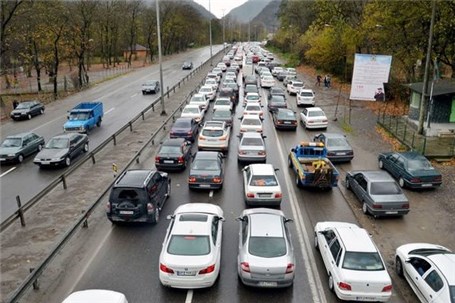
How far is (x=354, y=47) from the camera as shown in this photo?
165 feet

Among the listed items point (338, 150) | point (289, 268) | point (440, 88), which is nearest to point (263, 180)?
point (289, 268)

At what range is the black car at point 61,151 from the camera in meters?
21.7

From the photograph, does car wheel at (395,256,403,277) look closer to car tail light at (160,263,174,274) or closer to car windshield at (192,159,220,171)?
car tail light at (160,263,174,274)

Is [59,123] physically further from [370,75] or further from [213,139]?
[370,75]

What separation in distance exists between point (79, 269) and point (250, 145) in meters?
11.6

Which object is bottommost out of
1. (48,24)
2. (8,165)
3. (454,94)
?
(8,165)

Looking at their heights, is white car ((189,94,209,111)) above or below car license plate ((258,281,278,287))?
above

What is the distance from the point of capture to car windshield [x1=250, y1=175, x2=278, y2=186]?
54.9 ft

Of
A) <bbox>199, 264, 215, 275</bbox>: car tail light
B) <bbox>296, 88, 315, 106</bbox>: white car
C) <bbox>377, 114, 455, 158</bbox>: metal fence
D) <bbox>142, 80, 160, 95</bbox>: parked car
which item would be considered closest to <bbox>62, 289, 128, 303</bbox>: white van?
<bbox>199, 264, 215, 275</bbox>: car tail light

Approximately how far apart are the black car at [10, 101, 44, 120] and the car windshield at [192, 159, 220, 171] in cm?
2302

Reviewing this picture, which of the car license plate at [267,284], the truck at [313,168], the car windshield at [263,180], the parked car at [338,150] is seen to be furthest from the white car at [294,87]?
the car license plate at [267,284]

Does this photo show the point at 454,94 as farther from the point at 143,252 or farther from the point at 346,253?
the point at 143,252

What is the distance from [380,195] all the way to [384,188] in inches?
14.6

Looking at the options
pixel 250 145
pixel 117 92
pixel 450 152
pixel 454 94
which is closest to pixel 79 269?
pixel 250 145
